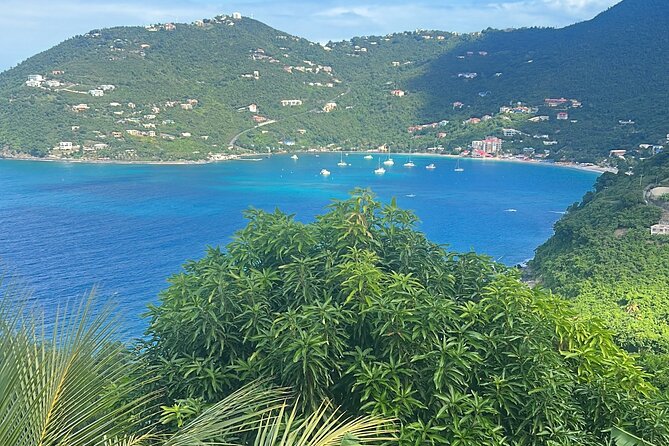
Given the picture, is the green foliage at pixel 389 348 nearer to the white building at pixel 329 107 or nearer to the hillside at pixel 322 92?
the hillside at pixel 322 92

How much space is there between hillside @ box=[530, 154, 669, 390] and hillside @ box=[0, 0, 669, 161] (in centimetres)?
3896

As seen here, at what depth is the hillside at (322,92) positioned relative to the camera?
6500cm

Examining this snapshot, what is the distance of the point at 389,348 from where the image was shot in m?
3.64

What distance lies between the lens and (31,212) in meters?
33.9

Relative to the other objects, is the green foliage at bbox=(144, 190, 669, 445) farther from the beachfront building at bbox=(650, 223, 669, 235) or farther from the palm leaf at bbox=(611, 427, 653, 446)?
the beachfront building at bbox=(650, 223, 669, 235)

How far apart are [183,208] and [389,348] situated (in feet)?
116

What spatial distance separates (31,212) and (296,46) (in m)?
91.4

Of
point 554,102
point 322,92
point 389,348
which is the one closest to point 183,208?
point 389,348

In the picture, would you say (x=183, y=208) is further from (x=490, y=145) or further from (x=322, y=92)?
(x=322, y=92)

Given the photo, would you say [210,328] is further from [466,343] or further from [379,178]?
[379,178]

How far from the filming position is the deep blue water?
→ 23094 mm

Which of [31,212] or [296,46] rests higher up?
[296,46]

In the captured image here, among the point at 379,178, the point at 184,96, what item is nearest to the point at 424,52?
the point at 184,96

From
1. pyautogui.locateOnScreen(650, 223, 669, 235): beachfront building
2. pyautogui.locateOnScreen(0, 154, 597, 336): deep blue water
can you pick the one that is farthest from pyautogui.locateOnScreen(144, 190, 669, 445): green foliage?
pyautogui.locateOnScreen(650, 223, 669, 235): beachfront building
